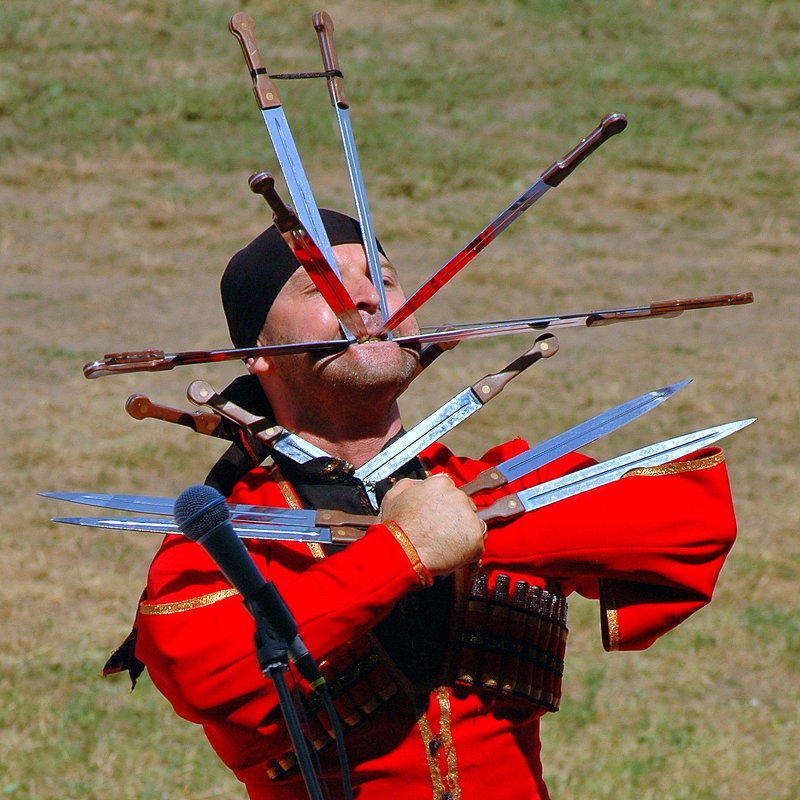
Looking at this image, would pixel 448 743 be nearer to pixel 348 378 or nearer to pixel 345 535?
pixel 345 535

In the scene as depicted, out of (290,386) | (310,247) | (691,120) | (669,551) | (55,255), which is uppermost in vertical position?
(310,247)

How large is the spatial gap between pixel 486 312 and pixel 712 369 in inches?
69.5

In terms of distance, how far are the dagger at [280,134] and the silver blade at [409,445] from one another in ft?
1.20

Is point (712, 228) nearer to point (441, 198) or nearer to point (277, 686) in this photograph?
point (441, 198)

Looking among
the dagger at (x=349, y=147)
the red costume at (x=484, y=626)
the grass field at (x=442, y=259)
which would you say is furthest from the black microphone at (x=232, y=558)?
the grass field at (x=442, y=259)

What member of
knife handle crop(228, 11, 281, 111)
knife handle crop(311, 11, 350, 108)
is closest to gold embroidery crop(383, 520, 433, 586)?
knife handle crop(228, 11, 281, 111)

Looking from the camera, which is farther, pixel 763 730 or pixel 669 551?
pixel 763 730

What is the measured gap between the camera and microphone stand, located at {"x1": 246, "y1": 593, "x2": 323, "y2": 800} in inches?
78.2

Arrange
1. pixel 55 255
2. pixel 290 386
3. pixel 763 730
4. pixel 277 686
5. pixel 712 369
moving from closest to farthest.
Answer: pixel 277 686, pixel 290 386, pixel 763 730, pixel 712 369, pixel 55 255

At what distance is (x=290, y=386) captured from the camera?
2727 millimetres

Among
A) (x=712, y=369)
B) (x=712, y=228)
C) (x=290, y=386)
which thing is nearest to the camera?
(x=290, y=386)

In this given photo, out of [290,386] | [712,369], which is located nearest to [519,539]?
[290,386]

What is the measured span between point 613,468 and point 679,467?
5.8 inches

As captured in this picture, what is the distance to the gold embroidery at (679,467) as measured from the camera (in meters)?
2.55
